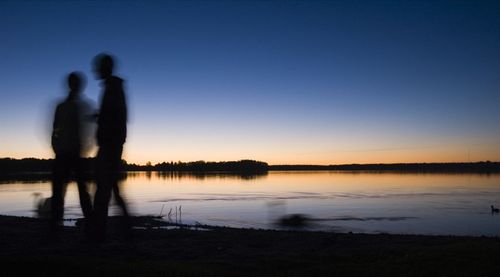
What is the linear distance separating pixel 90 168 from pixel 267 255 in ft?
10.4

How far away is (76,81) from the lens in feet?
23.3

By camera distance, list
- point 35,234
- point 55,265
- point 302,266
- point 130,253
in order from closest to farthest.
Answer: point 55,265, point 302,266, point 130,253, point 35,234

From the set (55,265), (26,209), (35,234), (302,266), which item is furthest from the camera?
(26,209)

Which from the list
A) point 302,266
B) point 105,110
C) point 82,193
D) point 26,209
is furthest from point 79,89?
point 26,209

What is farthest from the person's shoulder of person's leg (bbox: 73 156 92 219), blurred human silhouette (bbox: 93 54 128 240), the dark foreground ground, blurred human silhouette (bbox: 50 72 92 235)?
the dark foreground ground

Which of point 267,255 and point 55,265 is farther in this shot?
point 267,255

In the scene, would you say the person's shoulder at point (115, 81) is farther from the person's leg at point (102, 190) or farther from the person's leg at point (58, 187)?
the person's leg at point (58, 187)

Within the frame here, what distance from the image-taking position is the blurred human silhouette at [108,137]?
21.7 feet

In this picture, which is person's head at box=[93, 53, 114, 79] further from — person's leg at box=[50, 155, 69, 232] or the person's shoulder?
person's leg at box=[50, 155, 69, 232]

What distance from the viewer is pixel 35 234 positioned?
28.0 feet

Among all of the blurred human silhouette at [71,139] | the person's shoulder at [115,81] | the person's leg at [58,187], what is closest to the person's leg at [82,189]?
the blurred human silhouette at [71,139]

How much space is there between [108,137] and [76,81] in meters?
1.18

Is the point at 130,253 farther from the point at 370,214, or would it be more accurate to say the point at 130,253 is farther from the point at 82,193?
the point at 370,214

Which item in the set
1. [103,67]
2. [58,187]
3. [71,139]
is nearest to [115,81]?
[103,67]
